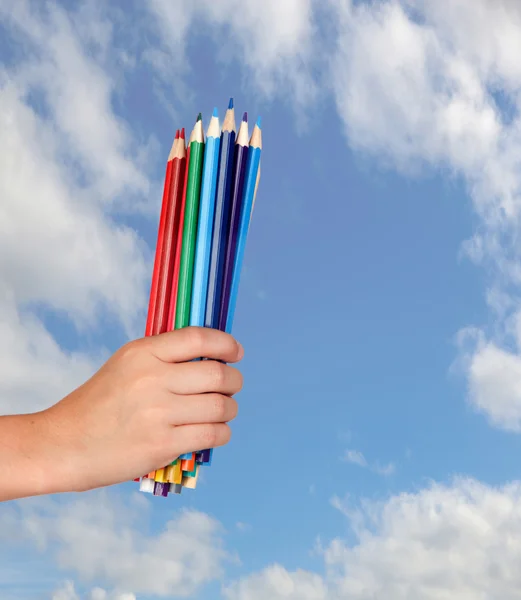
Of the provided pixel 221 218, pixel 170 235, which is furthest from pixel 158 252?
pixel 221 218

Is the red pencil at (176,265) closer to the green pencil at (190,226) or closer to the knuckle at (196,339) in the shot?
the green pencil at (190,226)

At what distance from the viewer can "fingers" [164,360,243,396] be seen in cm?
123

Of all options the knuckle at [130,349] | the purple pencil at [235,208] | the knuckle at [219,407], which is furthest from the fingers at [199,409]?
the purple pencil at [235,208]

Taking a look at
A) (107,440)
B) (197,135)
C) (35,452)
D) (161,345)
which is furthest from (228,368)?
(197,135)

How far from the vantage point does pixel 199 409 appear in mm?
1248

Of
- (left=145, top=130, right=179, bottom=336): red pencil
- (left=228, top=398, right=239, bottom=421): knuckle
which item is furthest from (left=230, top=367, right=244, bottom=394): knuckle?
(left=145, top=130, right=179, bottom=336): red pencil

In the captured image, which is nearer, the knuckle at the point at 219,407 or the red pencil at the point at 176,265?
the knuckle at the point at 219,407

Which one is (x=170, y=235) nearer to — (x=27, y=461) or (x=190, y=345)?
(x=190, y=345)

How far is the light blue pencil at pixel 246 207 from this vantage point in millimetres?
1466

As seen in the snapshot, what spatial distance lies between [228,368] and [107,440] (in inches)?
9.8

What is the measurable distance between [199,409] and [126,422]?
13cm

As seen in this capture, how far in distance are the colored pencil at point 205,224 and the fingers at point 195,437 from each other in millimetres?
235

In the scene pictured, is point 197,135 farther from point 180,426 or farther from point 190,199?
point 180,426

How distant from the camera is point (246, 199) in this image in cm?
149
